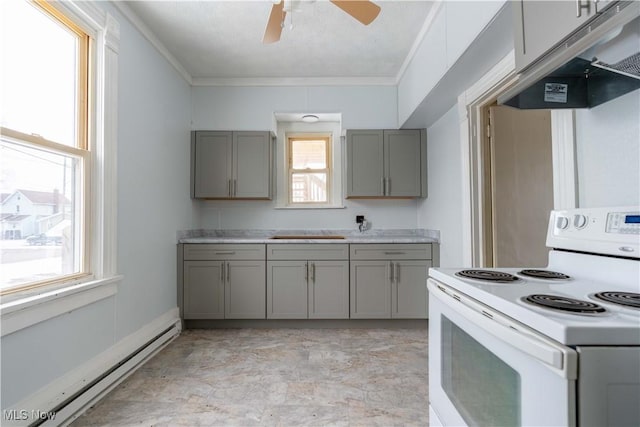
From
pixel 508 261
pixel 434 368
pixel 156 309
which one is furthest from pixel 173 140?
pixel 508 261

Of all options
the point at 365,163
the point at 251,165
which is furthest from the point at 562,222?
the point at 251,165

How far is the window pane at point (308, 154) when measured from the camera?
388cm

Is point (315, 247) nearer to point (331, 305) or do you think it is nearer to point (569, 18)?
point (331, 305)

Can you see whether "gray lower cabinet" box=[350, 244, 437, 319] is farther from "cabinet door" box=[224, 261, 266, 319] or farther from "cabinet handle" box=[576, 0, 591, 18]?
"cabinet handle" box=[576, 0, 591, 18]

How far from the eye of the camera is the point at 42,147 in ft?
5.42

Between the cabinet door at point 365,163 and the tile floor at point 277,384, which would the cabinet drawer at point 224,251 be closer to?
the tile floor at point 277,384

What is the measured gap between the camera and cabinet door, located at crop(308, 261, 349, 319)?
10.0 ft

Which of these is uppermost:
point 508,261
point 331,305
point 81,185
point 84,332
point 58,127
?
point 58,127

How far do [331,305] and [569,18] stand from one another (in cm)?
272

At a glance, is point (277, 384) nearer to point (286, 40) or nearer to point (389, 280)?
point (389, 280)

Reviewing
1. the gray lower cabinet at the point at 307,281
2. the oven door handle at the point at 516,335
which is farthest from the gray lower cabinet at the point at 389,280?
the oven door handle at the point at 516,335

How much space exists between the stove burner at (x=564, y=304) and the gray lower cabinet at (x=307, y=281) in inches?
90.2

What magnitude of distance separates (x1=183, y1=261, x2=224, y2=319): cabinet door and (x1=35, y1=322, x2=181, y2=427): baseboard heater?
460 millimetres

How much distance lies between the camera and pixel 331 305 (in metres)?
3.06
